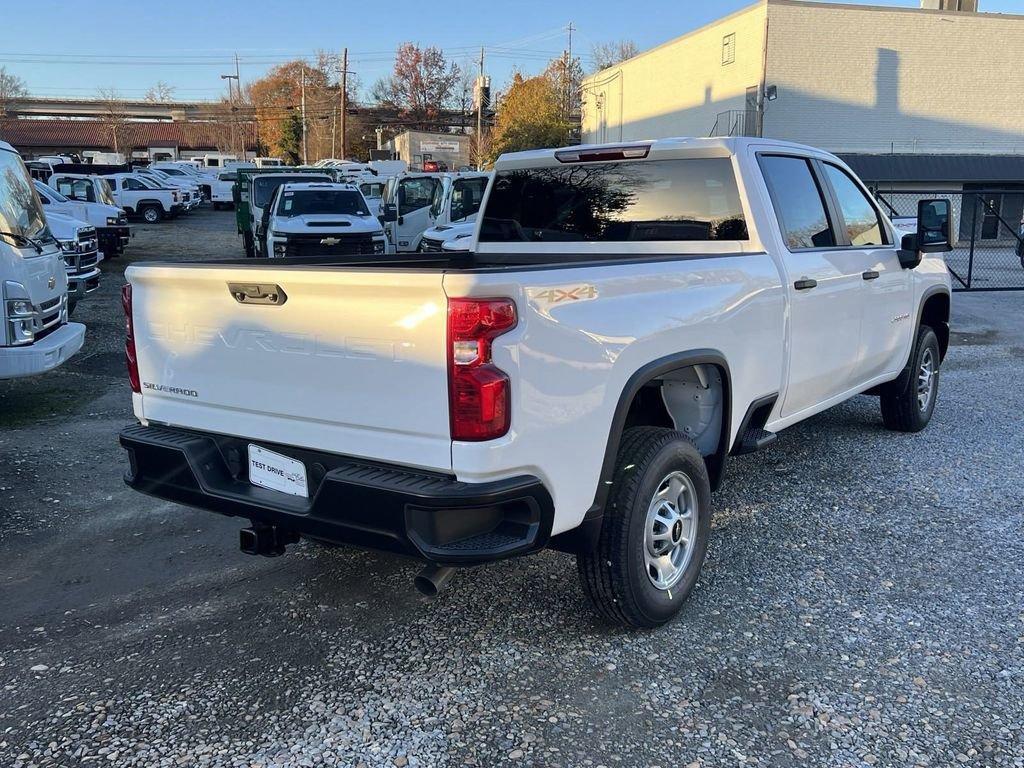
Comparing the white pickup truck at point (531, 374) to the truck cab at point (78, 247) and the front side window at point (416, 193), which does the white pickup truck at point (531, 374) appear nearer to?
the truck cab at point (78, 247)

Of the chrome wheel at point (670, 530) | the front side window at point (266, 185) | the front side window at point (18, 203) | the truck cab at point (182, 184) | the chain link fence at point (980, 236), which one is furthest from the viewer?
the truck cab at point (182, 184)

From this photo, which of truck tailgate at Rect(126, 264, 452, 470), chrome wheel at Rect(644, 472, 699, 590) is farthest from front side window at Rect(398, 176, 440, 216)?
chrome wheel at Rect(644, 472, 699, 590)

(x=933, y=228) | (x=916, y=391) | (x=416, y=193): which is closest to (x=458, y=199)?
(x=416, y=193)

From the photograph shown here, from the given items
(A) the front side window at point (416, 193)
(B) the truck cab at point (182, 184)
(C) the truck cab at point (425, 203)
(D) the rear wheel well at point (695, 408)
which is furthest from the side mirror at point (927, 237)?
(B) the truck cab at point (182, 184)

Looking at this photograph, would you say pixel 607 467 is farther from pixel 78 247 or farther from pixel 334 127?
pixel 334 127

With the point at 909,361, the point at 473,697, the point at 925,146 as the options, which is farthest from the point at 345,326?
the point at 925,146

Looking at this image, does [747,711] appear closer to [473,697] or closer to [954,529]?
[473,697]

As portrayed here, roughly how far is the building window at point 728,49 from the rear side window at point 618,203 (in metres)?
30.8

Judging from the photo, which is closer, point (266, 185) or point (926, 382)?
point (926, 382)

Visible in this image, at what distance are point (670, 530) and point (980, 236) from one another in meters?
28.7

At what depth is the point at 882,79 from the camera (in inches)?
1232

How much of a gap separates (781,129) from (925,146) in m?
5.33

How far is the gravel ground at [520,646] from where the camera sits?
2.95 meters

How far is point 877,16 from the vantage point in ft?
100
